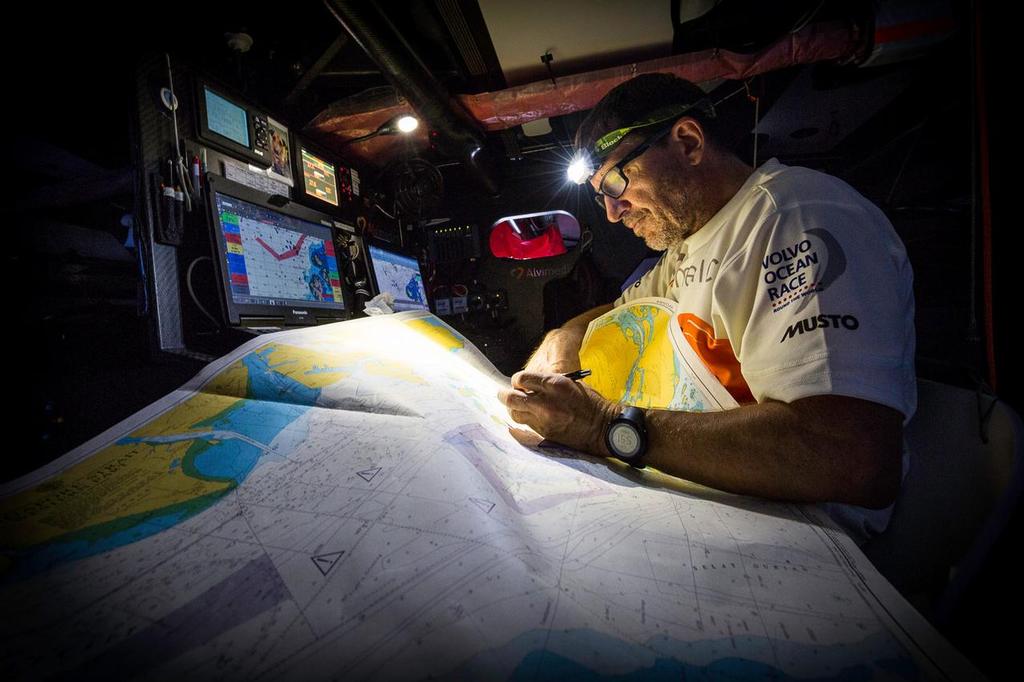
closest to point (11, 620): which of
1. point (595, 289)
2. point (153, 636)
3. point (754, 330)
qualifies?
point (153, 636)

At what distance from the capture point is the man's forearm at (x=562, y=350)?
1.32m

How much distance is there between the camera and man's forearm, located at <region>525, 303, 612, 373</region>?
4.32 ft

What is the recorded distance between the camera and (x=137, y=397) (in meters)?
1.35

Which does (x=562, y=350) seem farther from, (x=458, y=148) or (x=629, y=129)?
(x=458, y=148)

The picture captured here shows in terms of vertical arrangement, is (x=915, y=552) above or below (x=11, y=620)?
below

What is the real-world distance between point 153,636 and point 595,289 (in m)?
3.78

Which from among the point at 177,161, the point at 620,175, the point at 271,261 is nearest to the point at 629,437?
the point at 620,175

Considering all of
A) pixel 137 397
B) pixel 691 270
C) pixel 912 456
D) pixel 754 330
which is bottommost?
pixel 912 456

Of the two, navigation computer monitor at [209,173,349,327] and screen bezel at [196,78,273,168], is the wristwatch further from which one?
screen bezel at [196,78,273,168]

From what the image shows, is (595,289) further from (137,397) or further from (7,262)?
(7,262)

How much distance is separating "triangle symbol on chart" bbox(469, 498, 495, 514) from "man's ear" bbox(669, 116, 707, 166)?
3.99ft

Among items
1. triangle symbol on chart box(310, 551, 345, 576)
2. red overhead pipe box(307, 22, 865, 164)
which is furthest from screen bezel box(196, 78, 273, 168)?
triangle symbol on chart box(310, 551, 345, 576)

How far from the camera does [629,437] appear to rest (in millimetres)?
770

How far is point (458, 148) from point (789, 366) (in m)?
2.63
